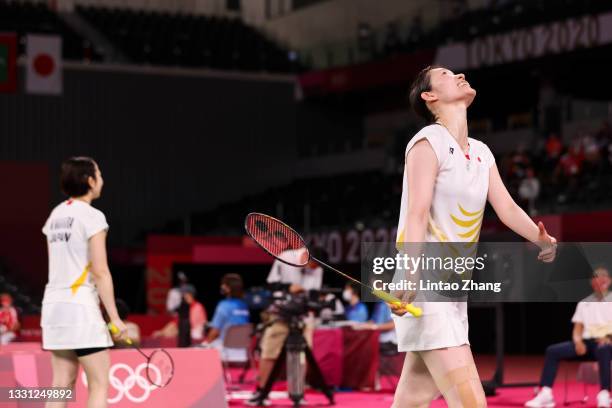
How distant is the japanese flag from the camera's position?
973 inches

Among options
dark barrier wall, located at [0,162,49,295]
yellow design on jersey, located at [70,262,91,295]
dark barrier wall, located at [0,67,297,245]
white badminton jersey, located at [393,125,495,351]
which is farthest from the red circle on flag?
white badminton jersey, located at [393,125,495,351]

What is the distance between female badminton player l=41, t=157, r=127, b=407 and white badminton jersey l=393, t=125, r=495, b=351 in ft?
6.19

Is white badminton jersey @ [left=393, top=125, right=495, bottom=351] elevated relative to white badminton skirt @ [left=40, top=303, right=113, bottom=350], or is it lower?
elevated

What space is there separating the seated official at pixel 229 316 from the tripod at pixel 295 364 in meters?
2.05

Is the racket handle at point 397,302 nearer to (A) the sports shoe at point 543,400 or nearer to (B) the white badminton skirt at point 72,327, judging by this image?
(B) the white badminton skirt at point 72,327

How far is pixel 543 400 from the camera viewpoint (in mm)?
10680

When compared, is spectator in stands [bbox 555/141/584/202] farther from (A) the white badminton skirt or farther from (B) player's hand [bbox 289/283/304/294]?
(A) the white badminton skirt

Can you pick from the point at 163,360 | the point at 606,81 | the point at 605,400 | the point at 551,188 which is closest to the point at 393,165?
the point at 606,81

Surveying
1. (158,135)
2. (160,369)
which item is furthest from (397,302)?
(158,135)

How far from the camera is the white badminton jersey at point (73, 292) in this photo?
5520mm

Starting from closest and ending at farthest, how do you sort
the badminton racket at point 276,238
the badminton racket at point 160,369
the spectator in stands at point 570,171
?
the badminton racket at point 276,238
the badminton racket at point 160,369
the spectator in stands at point 570,171

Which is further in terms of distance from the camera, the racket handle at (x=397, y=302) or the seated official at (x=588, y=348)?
the seated official at (x=588, y=348)

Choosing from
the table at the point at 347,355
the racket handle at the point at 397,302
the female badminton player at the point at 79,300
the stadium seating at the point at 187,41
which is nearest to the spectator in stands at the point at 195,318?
the table at the point at 347,355

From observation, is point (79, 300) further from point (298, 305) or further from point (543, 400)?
point (543, 400)
